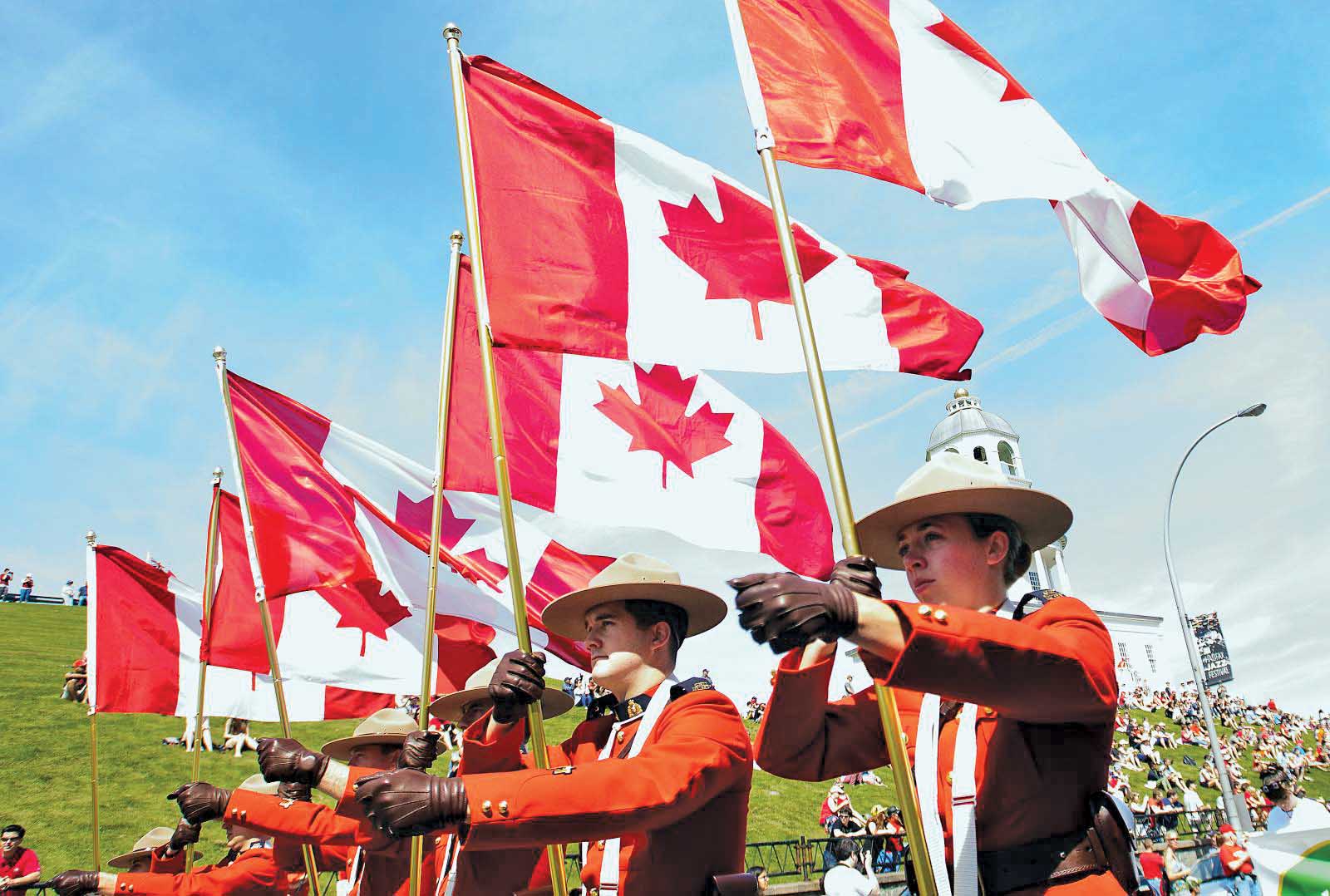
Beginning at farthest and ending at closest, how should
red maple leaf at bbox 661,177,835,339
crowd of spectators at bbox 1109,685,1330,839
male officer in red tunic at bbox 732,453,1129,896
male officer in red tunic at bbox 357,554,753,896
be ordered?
crowd of spectators at bbox 1109,685,1330,839
red maple leaf at bbox 661,177,835,339
male officer in red tunic at bbox 357,554,753,896
male officer in red tunic at bbox 732,453,1129,896

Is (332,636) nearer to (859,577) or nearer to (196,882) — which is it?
(196,882)

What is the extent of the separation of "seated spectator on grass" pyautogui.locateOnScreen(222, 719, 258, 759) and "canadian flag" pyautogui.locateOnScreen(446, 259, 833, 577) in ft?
75.2

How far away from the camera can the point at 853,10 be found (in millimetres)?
5715

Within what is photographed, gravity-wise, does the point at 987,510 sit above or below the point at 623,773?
above

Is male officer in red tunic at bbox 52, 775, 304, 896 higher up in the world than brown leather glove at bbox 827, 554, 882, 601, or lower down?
lower down

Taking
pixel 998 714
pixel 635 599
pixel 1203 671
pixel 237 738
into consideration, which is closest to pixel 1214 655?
pixel 1203 671

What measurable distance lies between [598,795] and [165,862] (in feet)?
35.3

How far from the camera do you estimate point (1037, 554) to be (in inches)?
2795

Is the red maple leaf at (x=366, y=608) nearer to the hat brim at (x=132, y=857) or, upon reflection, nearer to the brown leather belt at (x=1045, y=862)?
the hat brim at (x=132, y=857)

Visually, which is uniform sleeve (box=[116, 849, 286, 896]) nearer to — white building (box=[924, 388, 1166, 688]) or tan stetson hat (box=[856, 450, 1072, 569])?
tan stetson hat (box=[856, 450, 1072, 569])

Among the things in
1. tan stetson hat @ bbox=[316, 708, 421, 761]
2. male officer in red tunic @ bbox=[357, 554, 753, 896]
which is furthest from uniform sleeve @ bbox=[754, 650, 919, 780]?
tan stetson hat @ bbox=[316, 708, 421, 761]

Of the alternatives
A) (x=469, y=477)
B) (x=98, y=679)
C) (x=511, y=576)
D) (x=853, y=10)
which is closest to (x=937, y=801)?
(x=511, y=576)

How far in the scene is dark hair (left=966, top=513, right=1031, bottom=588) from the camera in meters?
3.78

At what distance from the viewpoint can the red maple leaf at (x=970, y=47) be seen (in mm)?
5602
